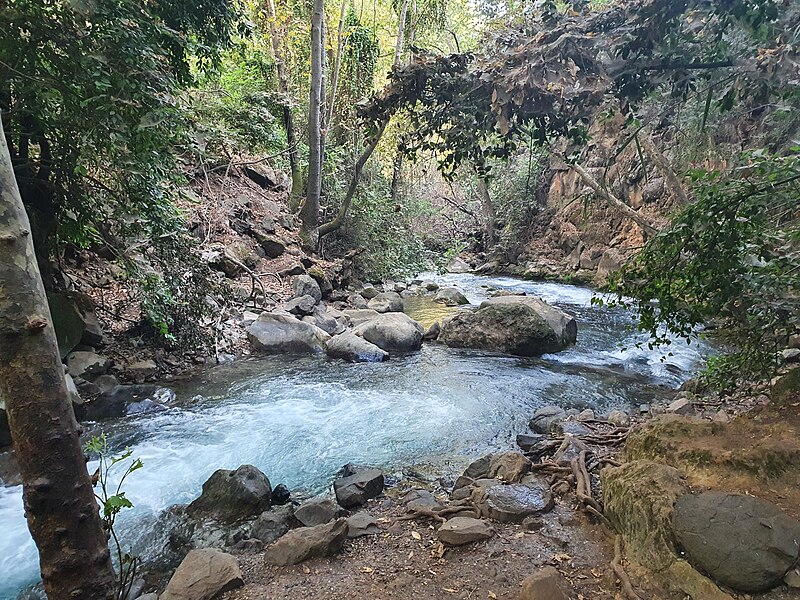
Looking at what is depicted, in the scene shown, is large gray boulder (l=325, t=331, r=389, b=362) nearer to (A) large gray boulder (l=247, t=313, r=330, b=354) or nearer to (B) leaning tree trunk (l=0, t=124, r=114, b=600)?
(A) large gray boulder (l=247, t=313, r=330, b=354)

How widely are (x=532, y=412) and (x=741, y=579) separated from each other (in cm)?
404

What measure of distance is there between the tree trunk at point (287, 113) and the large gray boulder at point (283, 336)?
589 centimetres

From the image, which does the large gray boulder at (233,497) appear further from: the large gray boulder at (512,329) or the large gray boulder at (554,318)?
the large gray boulder at (554,318)

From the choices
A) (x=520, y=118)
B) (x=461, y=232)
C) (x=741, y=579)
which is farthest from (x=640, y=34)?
(x=461, y=232)

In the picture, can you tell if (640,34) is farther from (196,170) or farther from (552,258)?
(552,258)

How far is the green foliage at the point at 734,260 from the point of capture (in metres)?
2.77

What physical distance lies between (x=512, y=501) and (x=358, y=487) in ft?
4.23

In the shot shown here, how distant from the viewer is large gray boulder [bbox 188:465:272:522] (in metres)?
3.82

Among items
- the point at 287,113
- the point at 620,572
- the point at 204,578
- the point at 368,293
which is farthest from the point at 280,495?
the point at 287,113

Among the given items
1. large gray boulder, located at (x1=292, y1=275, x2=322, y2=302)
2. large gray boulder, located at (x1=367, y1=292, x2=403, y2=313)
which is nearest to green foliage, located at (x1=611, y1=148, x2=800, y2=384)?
large gray boulder, located at (x1=292, y1=275, x2=322, y2=302)

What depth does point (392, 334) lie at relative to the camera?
8.79 metres

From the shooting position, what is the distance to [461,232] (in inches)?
1056

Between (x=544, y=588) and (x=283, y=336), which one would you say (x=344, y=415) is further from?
(x=544, y=588)

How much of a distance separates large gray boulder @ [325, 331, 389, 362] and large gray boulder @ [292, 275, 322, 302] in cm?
243
